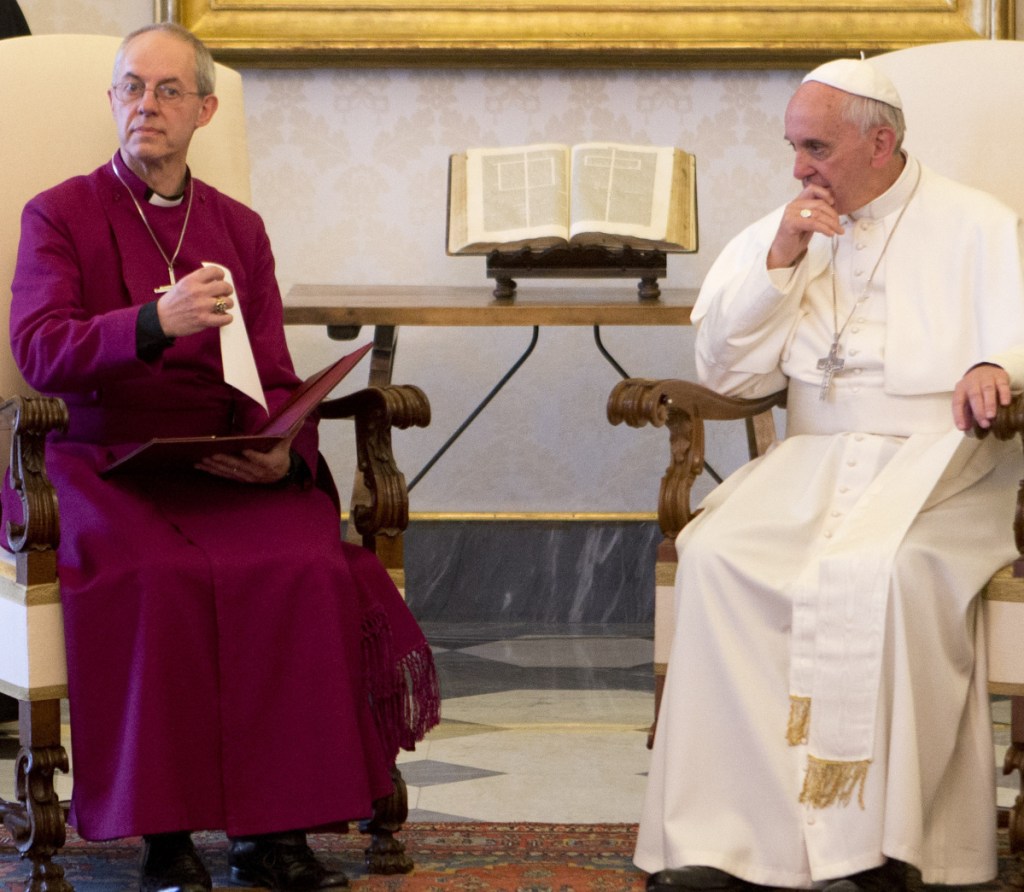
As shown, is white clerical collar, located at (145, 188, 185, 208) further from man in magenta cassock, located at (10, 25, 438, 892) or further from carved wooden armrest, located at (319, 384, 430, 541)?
carved wooden armrest, located at (319, 384, 430, 541)

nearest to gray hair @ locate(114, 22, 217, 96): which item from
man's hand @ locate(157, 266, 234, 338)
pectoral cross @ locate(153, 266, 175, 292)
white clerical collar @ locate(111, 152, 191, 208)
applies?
white clerical collar @ locate(111, 152, 191, 208)

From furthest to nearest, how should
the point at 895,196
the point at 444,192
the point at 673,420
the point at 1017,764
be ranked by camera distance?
1. the point at 444,192
2. the point at 895,196
3. the point at 673,420
4. the point at 1017,764

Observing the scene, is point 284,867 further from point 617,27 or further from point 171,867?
point 617,27

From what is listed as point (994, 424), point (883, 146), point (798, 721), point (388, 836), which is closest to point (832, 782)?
point (798, 721)

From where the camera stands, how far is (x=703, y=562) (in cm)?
274

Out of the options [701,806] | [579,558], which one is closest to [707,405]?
[701,806]

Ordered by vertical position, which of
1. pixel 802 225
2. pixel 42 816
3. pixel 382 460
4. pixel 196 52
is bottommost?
pixel 42 816

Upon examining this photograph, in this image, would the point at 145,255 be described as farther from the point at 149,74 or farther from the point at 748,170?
the point at 748,170

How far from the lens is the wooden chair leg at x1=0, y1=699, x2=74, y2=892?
2.63m

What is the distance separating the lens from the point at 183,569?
2621mm

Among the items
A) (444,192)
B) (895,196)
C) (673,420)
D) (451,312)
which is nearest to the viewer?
(673,420)

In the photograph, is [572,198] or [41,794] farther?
[572,198]

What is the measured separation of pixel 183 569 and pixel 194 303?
0.44m

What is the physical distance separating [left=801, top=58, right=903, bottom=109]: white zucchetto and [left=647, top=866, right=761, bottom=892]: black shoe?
1.42 m
